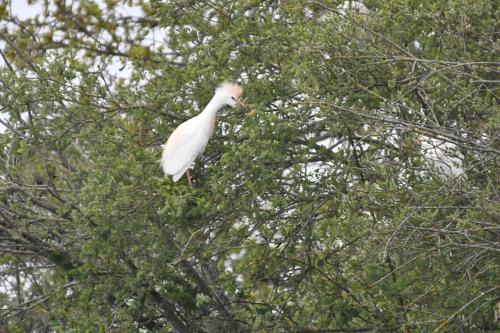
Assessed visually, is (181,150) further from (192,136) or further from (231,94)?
(231,94)

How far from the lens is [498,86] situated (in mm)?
5676

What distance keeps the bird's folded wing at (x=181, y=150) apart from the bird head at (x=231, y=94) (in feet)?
0.75

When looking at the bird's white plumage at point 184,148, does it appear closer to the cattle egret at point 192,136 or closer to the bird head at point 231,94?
the cattle egret at point 192,136

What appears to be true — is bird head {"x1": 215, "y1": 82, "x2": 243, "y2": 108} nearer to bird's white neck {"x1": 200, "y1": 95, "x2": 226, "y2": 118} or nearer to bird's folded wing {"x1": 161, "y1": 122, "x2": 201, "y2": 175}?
bird's white neck {"x1": 200, "y1": 95, "x2": 226, "y2": 118}

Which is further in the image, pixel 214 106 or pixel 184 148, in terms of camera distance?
pixel 214 106

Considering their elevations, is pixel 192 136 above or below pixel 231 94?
below

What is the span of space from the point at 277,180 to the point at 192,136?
0.48 meters

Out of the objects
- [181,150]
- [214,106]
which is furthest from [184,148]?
[214,106]

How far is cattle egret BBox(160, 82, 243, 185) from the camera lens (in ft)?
19.7

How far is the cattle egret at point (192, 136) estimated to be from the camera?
19.7 feet

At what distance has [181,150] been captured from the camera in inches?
234

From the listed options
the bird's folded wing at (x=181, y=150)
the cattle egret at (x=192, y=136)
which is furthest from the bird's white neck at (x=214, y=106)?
the bird's folded wing at (x=181, y=150)

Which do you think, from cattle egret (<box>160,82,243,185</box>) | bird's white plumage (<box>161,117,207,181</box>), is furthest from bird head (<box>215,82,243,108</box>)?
bird's white plumage (<box>161,117,207,181</box>)

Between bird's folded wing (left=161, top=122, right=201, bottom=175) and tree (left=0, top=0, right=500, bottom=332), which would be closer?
tree (left=0, top=0, right=500, bottom=332)
